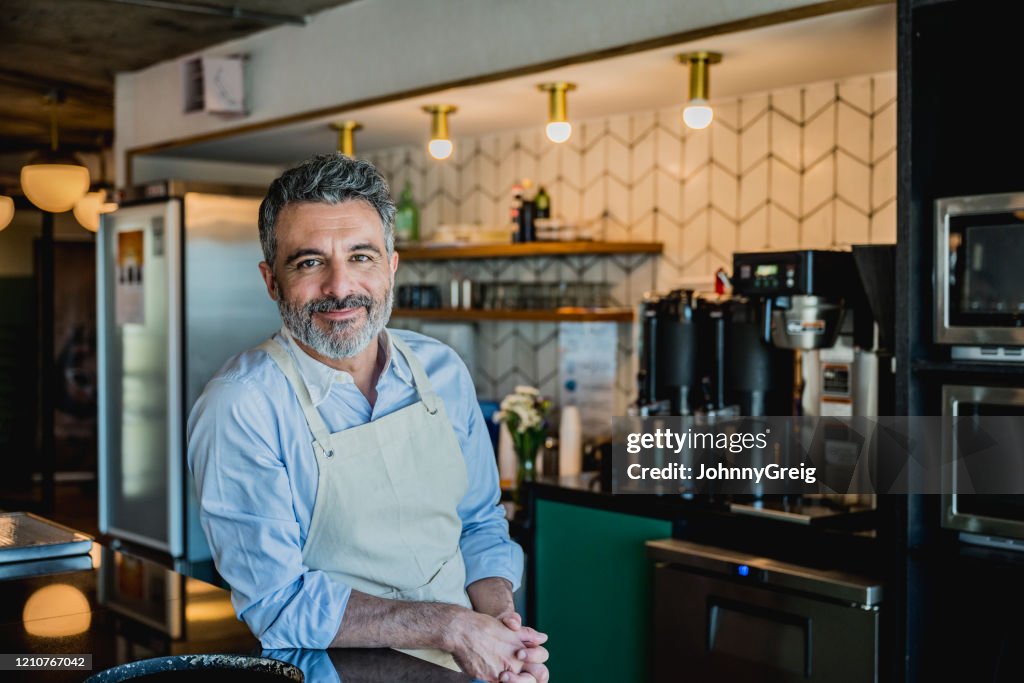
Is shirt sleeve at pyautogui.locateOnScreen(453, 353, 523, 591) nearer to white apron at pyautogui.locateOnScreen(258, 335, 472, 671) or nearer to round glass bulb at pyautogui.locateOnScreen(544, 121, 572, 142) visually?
white apron at pyautogui.locateOnScreen(258, 335, 472, 671)

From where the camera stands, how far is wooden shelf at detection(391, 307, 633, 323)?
4.12 metres

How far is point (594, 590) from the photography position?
11.4 ft

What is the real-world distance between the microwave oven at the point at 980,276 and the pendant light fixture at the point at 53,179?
18.2 feet

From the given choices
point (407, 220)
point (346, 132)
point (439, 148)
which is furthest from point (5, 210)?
point (439, 148)

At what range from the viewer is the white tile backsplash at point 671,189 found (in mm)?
3582

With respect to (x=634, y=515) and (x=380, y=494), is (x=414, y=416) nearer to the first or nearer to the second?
(x=380, y=494)

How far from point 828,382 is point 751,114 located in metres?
1.22

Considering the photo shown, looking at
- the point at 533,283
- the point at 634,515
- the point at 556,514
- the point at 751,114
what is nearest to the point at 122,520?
the point at 533,283

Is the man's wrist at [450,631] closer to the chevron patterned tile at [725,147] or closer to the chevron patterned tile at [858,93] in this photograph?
the chevron patterned tile at [858,93]

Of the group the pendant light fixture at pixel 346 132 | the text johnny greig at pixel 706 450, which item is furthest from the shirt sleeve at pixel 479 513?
the pendant light fixture at pixel 346 132

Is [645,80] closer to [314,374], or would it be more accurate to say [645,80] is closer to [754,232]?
[754,232]

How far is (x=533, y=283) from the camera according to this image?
463 centimetres

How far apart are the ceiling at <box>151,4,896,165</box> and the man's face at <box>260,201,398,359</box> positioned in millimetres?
1527

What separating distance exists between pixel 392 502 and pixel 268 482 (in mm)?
238
